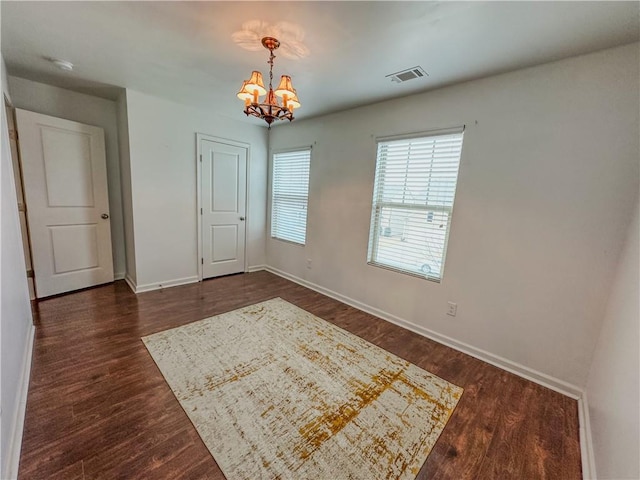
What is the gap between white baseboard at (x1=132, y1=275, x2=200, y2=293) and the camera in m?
3.39

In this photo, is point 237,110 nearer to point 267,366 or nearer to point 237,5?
point 237,5

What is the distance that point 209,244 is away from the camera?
4000 millimetres

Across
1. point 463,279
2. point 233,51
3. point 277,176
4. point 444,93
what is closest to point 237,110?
point 277,176

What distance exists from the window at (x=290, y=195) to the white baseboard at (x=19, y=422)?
295 centimetres

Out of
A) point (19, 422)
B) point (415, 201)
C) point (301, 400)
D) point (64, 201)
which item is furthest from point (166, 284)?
point (415, 201)

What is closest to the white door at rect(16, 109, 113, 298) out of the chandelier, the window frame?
the window frame

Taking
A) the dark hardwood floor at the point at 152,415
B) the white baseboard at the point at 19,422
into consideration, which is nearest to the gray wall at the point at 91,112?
the dark hardwood floor at the point at 152,415

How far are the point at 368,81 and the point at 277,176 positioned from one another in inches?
89.5

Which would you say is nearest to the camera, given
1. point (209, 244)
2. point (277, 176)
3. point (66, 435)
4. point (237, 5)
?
point (66, 435)

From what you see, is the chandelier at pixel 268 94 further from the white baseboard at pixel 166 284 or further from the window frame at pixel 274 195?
the white baseboard at pixel 166 284

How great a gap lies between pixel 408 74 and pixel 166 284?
12.4 ft

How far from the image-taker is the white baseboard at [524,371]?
4.89ft

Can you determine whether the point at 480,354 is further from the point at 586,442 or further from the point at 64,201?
the point at 64,201

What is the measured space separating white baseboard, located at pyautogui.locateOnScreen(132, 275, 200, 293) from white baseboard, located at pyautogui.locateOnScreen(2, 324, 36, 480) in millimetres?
1303
